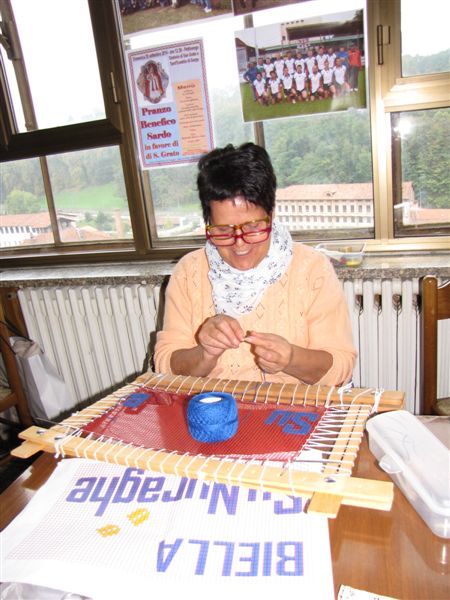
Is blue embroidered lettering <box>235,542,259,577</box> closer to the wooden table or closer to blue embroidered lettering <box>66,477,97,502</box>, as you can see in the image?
the wooden table

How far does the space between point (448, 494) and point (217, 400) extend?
411mm

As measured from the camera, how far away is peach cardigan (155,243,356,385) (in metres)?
1.30

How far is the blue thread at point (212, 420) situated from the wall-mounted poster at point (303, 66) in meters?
1.52

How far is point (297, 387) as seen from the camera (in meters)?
1.04

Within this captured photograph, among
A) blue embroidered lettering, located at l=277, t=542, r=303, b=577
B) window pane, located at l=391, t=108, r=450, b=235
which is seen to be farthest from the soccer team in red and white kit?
blue embroidered lettering, located at l=277, t=542, r=303, b=577

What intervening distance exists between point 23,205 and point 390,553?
2.57 m

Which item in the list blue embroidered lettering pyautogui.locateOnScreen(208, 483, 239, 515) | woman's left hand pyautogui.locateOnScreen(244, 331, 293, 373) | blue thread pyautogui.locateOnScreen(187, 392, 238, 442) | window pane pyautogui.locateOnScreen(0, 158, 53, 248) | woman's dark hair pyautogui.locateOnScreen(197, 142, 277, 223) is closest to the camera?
blue embroidered lettering pyautogui.locateOnScreen(208, 483, 239, 515)

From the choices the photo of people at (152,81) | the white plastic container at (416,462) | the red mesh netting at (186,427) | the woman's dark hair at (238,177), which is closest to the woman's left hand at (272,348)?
the red mesh netting at (186,427)

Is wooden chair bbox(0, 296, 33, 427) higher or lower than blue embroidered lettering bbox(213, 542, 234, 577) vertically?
lower

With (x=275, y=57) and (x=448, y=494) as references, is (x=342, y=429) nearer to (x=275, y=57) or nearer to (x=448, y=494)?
(x=448, y=494)

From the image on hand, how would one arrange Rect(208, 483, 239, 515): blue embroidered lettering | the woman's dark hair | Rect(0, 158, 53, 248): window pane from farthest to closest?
Rect(0, 158, 53, 248): window pane < the woman's dark hair < Rect(208, 483, 239, 515): blue embroidered lettering

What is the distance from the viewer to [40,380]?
238 cm

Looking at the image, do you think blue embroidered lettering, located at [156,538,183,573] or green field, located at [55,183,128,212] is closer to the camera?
blue embroidered lettering, located at [156,538,183,573]

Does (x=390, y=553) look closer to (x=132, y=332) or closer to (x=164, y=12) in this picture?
(x=132, y=332)
